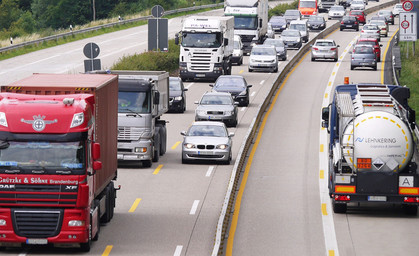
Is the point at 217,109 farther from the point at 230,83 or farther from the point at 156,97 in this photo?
the point at 156,97

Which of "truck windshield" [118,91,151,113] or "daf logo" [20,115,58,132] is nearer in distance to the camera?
"daf logo" [20,115,58,132]

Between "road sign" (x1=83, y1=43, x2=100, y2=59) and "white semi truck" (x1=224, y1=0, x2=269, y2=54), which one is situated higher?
"road sign" (x1=83, y1=43, x2=100, y2=59)

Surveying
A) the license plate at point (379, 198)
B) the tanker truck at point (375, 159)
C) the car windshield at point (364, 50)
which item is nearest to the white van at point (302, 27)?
the car windshield at point (364, 50)

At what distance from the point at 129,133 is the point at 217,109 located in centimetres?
969

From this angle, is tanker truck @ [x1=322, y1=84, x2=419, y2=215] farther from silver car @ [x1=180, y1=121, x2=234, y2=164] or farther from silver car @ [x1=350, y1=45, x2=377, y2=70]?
silver car @ [x1=350, y1=45, x2=377, y2=70]

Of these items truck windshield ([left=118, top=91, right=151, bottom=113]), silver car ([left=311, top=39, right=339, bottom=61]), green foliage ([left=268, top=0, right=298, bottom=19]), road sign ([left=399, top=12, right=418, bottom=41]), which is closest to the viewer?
truck windshield ([left=118, top=91, right=151, bottom=113])

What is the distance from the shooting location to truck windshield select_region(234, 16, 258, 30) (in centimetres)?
7138

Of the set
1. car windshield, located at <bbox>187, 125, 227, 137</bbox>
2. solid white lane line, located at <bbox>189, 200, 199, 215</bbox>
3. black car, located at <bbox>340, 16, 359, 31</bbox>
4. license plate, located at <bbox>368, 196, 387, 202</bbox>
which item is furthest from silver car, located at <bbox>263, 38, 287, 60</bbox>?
license plate, located at <bbox>368, 196, 387, 202</bbox>

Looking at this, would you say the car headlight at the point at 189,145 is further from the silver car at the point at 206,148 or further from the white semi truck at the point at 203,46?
the white semi truck at the point at 203,46

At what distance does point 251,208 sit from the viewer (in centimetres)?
2778

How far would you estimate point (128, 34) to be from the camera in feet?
289

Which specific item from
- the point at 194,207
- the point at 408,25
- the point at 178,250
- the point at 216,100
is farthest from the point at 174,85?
the point at 178,250

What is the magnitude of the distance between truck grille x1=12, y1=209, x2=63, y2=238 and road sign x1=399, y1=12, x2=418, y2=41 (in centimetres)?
3660

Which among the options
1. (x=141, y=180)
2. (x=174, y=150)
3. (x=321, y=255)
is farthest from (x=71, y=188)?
(x=174, y=150)
